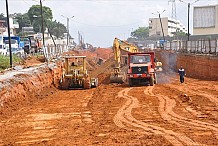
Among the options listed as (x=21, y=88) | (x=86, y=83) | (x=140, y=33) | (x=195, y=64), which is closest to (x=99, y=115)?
(x=21, y=88)

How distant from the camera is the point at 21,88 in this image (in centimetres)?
2281

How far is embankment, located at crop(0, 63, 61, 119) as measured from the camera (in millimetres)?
19625

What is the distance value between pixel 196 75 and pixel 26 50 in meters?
24.7

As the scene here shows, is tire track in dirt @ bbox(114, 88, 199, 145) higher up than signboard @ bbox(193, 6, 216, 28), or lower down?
lower down

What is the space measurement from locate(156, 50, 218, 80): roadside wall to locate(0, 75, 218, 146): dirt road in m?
11.8

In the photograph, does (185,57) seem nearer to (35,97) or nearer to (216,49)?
(216,49)

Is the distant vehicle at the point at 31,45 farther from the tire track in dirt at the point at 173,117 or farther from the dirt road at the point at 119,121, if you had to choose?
the tire track in dirt at the point at 173,117

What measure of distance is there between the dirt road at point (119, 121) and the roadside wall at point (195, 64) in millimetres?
11751

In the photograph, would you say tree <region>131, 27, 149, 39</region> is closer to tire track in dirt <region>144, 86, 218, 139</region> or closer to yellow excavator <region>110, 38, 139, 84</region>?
yellow excavator <region>110, 38, 139, 84</region>

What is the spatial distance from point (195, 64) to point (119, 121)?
27935 millimetres

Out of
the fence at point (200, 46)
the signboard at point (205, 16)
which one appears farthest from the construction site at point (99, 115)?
the signboard at point (205, 16)

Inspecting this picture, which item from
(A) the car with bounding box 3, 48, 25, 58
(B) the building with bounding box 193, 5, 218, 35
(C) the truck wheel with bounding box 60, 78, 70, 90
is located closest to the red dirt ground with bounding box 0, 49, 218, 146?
(C) the truck wheel with bounding box 60, 78, 70, 90

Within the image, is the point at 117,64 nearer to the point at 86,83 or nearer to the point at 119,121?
the point at 86,83

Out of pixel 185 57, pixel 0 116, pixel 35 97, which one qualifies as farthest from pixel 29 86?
pixel 185 57
